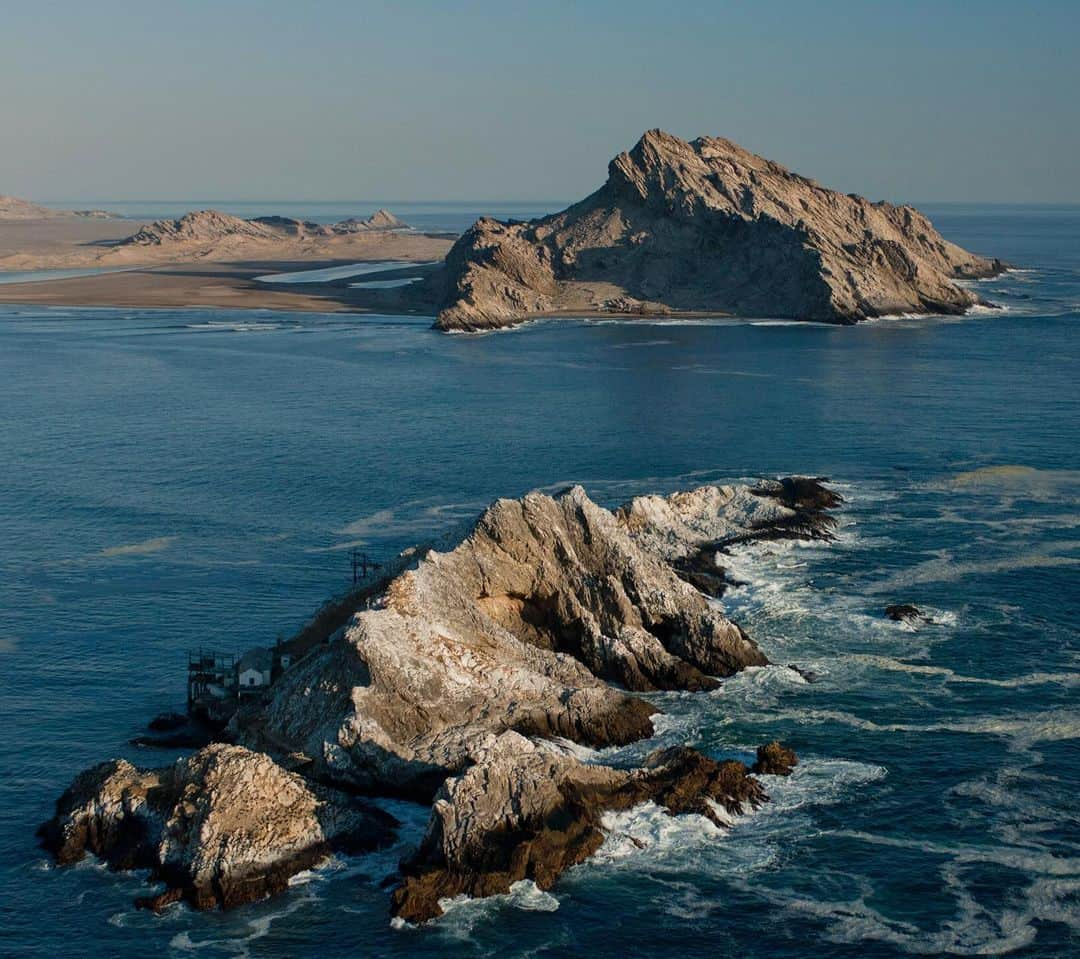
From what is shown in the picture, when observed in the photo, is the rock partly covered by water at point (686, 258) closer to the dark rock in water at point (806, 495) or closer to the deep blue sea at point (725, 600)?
the deep blue sea at point (725, 600)

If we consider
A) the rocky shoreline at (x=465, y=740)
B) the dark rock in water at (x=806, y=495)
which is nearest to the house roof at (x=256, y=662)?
the rocky shoreline at (x=465, y=740)

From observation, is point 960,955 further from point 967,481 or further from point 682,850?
point 967,481

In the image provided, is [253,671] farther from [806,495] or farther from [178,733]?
[806,495]

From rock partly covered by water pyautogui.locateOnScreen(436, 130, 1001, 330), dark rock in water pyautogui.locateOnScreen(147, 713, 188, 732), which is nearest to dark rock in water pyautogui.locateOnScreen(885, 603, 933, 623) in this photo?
dark rock in water pyautogui.locateOnScreen(147, 713, 188, 732)

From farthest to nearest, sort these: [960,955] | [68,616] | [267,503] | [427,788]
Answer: [267,503] < [68,616] < [427,788] < [960,955]

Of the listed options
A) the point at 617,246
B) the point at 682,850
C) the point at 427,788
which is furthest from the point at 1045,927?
the point at 617,246

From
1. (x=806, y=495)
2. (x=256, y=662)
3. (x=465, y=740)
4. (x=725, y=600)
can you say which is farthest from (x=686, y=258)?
(x=465, y=740)
